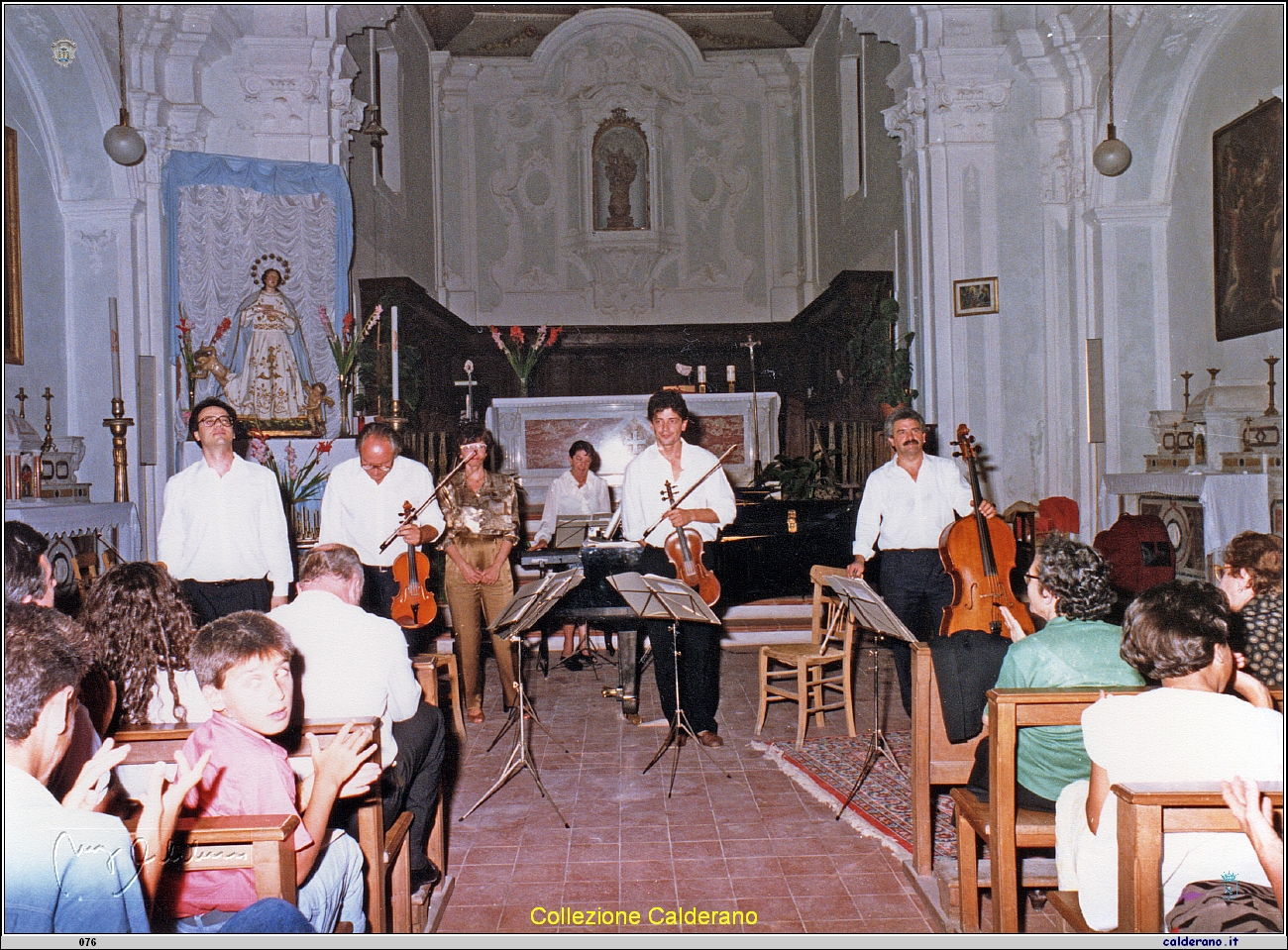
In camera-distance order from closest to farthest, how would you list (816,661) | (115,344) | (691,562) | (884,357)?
(691,562), (816,661), (115,344), (884,357)

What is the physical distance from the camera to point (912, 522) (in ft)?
16.1

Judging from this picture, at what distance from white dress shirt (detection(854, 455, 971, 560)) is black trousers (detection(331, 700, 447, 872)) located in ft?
8.26

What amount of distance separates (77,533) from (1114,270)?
325 inches

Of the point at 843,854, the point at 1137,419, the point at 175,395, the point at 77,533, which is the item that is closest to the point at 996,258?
the point at 1137,419

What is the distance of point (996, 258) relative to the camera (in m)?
8.55

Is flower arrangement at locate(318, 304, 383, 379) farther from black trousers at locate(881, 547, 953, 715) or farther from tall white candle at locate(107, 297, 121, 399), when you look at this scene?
black trousers at locate(881, 547, 953, 715)

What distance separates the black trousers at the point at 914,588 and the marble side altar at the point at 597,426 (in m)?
4.99

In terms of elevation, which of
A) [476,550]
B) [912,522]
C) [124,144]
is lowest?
[476,550]

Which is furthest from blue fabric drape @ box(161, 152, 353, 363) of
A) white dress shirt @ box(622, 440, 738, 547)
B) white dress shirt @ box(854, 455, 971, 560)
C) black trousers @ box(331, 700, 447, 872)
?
black trousers @ box(331, 700, 447, 872)

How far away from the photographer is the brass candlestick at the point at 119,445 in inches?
253

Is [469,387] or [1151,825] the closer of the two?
[1151,825]

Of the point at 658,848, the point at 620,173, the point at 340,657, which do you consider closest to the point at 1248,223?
the point at 658,848

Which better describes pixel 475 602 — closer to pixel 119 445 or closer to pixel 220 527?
pixel 220 527

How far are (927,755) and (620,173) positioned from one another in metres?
12.5
